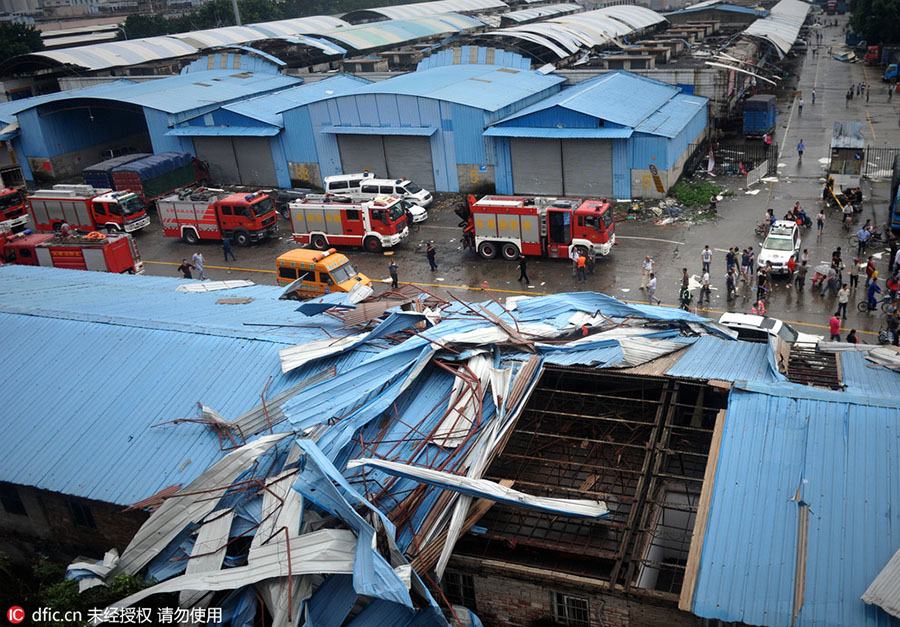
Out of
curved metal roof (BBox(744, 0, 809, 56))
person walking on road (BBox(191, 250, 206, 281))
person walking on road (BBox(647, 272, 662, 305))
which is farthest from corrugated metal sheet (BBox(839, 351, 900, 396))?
Result: curved metal roof (BBox(744, 0, 809, 56))

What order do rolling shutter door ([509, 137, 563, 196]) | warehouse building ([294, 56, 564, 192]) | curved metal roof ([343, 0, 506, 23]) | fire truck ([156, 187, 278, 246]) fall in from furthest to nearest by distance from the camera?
curved metal roof ([343, 0, 506, 23])
warehouse building ([294, 56, 564, 192])
rolling shutter door ([509, 137, 563, 196])
fire truck ([156, 187, 278, 246])

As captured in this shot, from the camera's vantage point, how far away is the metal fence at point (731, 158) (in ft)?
138

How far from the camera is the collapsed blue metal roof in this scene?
3850 cm

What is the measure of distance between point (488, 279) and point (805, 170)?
73.0 feet

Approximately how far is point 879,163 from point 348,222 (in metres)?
29.5

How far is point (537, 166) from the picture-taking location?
40.4 metres

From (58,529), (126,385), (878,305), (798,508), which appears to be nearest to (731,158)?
(878,305)

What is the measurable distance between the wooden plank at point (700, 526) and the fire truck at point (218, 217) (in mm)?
28610

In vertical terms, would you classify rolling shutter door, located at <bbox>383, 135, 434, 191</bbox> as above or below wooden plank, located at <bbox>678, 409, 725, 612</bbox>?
below

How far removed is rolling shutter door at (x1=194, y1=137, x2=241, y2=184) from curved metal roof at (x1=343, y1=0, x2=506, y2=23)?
54710mm

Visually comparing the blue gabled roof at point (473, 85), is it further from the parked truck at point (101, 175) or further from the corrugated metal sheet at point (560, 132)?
the parked truck at point (101, 175)

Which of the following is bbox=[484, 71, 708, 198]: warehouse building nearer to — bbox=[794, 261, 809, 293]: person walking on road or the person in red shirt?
bbox=[794, 261, 809, 293]: person walking on road

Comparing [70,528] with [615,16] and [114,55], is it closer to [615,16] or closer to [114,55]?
[114,55]

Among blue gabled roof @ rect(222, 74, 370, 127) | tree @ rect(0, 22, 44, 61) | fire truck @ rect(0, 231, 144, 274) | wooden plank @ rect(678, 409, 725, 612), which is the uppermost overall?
tree @ rect(0, 22, 44, 61)
